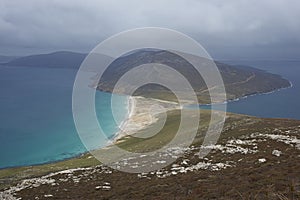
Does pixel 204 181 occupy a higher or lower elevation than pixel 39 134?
higher

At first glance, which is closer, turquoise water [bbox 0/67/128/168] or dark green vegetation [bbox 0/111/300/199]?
dark green vegetation [bbox 0/111/300/199]

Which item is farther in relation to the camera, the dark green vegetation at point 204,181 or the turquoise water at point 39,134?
the turquoise water at point 39,134

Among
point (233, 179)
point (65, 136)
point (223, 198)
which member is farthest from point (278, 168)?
point (65, 136)

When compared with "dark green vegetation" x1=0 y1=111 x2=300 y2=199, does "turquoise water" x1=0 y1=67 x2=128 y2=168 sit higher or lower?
lower

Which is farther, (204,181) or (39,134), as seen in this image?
(39,134)

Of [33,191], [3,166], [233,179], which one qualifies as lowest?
[3,166]

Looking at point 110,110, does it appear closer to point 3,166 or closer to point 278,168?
point 3,166

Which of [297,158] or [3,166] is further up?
[297,158]

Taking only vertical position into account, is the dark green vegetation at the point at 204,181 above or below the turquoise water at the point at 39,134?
above

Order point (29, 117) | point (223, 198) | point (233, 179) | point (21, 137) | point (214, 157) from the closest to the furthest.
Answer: point (223, 198)
point (233, 179)
point (214, 157)
point (21, 137)
point (29, 117)

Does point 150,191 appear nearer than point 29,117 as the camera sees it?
Yes

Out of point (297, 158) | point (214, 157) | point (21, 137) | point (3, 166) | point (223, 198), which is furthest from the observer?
point (21, 137)
